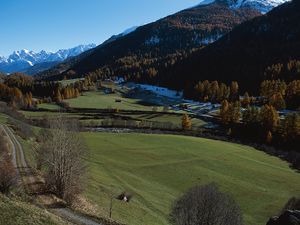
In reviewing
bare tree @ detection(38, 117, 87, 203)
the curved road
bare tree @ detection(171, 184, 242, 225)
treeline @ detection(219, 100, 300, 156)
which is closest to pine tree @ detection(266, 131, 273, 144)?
treeline @ detection(219, 100, 300, 156)

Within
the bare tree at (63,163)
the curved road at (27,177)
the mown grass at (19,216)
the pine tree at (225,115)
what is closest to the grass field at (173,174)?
the bare tree at (63,163)

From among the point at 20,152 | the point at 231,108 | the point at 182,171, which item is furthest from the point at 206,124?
the point at 20,152

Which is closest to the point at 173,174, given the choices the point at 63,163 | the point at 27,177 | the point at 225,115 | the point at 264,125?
the point at 27,177

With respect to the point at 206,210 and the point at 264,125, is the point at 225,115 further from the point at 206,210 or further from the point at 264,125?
the point at 206,210

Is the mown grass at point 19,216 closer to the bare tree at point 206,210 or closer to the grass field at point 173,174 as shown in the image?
the bare tree at point 206,210

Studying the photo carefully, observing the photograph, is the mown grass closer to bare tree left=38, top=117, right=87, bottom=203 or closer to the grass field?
bare tree left=38, top=117, right=87, bottom=203
